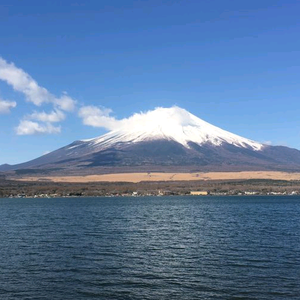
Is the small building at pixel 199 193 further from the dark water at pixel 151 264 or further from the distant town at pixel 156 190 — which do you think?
the dark water at pixel 151 264

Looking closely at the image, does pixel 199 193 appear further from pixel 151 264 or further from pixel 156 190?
pixel 151 264

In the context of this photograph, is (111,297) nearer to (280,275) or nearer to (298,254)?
(280,275)

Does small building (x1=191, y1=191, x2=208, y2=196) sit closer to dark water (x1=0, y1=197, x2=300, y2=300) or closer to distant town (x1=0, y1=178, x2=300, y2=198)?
distant town (x1=0, y1=178, x2=300, y2=198)

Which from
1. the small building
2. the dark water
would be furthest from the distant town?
the dark water

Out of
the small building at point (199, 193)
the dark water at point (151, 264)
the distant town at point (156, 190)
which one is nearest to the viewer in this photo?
the dark water at point (151, 264)

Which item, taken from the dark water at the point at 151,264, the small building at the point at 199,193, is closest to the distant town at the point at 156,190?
the small building at the point at 199,193

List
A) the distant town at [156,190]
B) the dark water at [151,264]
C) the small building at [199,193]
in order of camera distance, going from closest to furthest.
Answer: the dark water at [151,264], the small building at [199,193], the distant town at [156,190]

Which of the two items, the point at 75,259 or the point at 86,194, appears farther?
the point at 86,194

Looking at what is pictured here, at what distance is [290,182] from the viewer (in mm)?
166875

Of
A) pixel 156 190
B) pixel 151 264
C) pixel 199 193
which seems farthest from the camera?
pixel 156 190

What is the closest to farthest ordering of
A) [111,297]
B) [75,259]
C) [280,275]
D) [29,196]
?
[111,297]
[280,275]
[75,259]
[29,196]

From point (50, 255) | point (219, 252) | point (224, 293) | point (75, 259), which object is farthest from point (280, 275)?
point (50, 255)

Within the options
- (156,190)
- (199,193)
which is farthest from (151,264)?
(156,190)

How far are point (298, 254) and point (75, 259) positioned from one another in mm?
15258
